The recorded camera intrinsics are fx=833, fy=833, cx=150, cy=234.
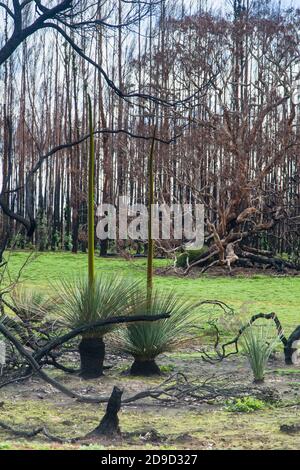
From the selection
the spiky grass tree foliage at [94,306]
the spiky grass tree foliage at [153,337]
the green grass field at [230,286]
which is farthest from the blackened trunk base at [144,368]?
the green grass field at [230,286]

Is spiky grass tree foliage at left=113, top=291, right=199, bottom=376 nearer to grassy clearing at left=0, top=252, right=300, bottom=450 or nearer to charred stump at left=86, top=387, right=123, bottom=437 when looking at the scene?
grassy clearing at left=0, top=252, right=300, bottom=450

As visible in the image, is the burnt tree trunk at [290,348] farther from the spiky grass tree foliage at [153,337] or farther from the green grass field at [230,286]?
the green grass field at [230,286]

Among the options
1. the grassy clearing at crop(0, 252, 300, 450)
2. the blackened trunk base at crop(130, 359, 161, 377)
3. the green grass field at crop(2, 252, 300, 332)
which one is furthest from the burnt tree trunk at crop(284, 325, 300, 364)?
the green grass field at crop(2, 252, 300, 332)

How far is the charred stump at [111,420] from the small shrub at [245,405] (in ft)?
3.41

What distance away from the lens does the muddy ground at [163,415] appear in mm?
3990

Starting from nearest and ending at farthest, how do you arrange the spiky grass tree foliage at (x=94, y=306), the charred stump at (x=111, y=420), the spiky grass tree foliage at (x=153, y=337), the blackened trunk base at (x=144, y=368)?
the charred stump at (x=111, y=420)
the spiky grass tree foliage at (x=94, y=306)
the spiky grass tree foliage at (x=153, y=337)
the blackened trunk base at (x=144, y=368)

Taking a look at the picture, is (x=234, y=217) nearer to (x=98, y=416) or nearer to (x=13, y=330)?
(x=13, y=330)

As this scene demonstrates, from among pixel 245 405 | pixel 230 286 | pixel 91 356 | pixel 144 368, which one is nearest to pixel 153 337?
pixel 144 368

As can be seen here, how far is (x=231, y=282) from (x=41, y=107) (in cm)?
1449

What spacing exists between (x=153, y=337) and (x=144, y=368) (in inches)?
12.2

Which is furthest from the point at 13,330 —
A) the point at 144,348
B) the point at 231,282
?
the point at 231,282

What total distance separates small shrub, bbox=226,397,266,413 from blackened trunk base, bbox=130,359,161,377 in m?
1.20

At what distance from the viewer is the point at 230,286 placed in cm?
1305
